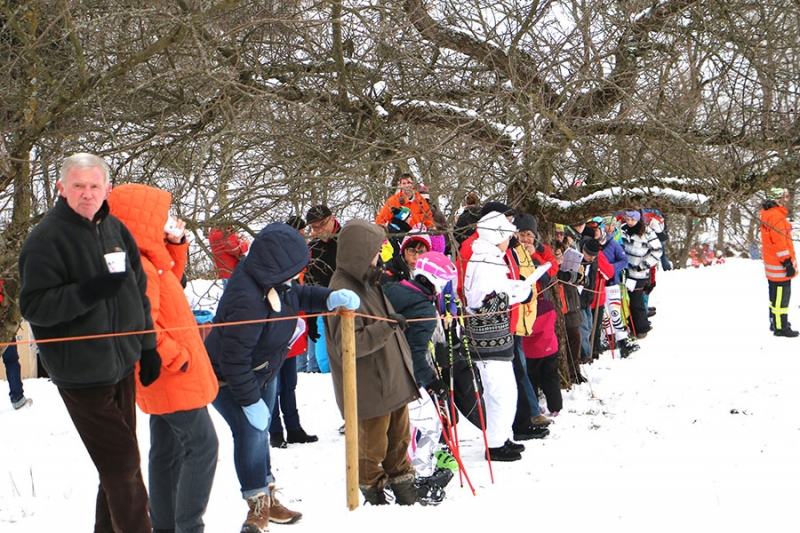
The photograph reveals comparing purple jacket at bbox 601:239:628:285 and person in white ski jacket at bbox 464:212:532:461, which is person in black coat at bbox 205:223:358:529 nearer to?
person in white ski jacket at bbox 464:212:532:461

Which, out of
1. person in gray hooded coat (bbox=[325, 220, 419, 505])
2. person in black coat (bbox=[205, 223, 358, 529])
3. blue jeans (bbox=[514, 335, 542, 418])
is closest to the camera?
person in black coat (bbox=[205, 223, 358, 529])

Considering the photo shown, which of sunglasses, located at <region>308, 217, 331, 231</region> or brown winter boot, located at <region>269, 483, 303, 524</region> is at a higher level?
sunglasses, located at <region>308, 217, 331, 231</region>

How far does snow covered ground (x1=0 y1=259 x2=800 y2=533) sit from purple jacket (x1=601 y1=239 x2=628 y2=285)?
3.82 feet

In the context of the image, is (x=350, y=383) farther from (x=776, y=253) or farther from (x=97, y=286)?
(x=776, y=253)

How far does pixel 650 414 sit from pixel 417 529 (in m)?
4.09

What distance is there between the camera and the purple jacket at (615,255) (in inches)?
390

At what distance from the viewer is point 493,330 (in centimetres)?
579

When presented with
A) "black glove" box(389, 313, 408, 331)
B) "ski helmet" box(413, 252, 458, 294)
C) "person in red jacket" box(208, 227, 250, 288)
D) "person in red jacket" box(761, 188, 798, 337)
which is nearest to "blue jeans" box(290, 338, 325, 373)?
"person in red jacket" box(208, 227, 250, 288)

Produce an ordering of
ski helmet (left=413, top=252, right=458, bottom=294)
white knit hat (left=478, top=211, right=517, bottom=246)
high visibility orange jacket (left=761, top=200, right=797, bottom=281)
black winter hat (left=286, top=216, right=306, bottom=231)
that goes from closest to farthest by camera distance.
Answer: ski helmet (left=413, top=252, right=458, bottom=294), black winter hat (left=286, top=216, right=306, bottom=231), white knit hat (left=478, top=211, right=517, bottom=246), high visibility orange jacket (left=761, top=200, right=797, bottom=281)

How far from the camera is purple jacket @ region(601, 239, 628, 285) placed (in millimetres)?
9914

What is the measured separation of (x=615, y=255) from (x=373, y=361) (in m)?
6.19

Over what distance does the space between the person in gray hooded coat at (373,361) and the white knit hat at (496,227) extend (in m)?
1.43

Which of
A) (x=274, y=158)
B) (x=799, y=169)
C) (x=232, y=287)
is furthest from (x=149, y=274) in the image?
(x=799, y=169)

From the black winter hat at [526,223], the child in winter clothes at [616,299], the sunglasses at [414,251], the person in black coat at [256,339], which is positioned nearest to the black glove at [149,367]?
the person in black coat at [256,339]
